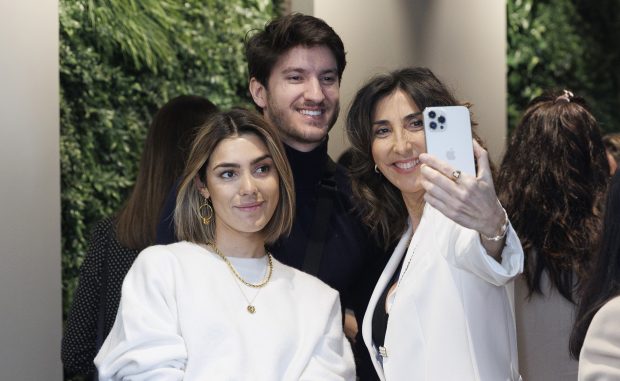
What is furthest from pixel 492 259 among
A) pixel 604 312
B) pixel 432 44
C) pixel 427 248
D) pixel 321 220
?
pixel 432 44

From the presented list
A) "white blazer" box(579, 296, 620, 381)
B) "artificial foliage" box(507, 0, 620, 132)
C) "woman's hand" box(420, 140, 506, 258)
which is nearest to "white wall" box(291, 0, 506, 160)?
"artificial foliage" box(507, 0, 620, 132)

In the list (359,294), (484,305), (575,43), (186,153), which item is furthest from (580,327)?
(575,43)

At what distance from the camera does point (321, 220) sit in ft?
10.5

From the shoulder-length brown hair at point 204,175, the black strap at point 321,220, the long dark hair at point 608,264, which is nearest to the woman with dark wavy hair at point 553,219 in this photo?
the black strap at point 321,220

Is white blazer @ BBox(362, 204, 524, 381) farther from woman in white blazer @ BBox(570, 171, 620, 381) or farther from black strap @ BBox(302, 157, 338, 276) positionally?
black strap @ BBox(302, 157, 338, 276)

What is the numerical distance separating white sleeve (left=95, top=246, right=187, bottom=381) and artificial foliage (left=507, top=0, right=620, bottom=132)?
4.74m

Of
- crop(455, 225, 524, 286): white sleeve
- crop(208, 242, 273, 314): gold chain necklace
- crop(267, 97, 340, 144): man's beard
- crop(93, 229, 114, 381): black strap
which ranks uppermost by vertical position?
crop(267, 97, 340, 144): man's beard

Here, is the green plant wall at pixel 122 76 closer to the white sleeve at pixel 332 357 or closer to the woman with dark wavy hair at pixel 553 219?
the white sleeve at pixel 332 357

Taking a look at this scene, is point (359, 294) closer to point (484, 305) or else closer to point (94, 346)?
point (484, 305)

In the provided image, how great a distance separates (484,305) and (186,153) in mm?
1380

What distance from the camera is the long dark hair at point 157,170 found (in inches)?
138

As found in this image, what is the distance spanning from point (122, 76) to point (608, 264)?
303 centimetres

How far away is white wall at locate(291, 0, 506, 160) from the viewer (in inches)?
172

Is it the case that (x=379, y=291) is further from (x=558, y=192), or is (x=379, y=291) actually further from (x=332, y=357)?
(x=558, y=192)
